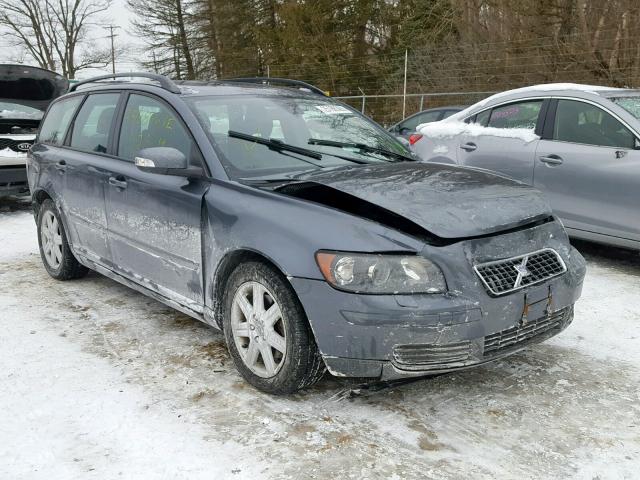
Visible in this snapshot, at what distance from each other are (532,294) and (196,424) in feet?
5.49

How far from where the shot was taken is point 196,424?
9.57 ft

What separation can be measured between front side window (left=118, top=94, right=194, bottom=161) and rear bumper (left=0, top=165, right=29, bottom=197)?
4625 mm

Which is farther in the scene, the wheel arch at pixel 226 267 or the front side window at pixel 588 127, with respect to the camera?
the front side window at pixel 588 127

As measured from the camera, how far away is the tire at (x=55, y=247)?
16.7 ft

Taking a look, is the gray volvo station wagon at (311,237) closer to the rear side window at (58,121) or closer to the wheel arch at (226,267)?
the wheel arch at (226,267)

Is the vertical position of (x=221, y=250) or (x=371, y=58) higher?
(x=371, y=58)

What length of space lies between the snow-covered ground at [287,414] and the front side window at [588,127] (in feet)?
5.98

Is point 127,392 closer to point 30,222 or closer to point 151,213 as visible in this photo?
point 151,213

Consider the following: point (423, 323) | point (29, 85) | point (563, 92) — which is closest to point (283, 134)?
point (423, 323)

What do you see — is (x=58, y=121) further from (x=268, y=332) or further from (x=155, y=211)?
(x=268, y=332)

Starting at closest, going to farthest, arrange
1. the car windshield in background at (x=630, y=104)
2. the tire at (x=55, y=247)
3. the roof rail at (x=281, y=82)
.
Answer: the roof rail at (x=281, y=82) < the tire at (x=55, y=247) < the car windshield in background at (x=630, y=104)

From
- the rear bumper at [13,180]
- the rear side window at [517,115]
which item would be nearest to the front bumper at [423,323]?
the rear side window at [517,115]

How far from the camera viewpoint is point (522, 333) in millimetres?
2965

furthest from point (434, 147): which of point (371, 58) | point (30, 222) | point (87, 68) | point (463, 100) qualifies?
point (87, 68)
